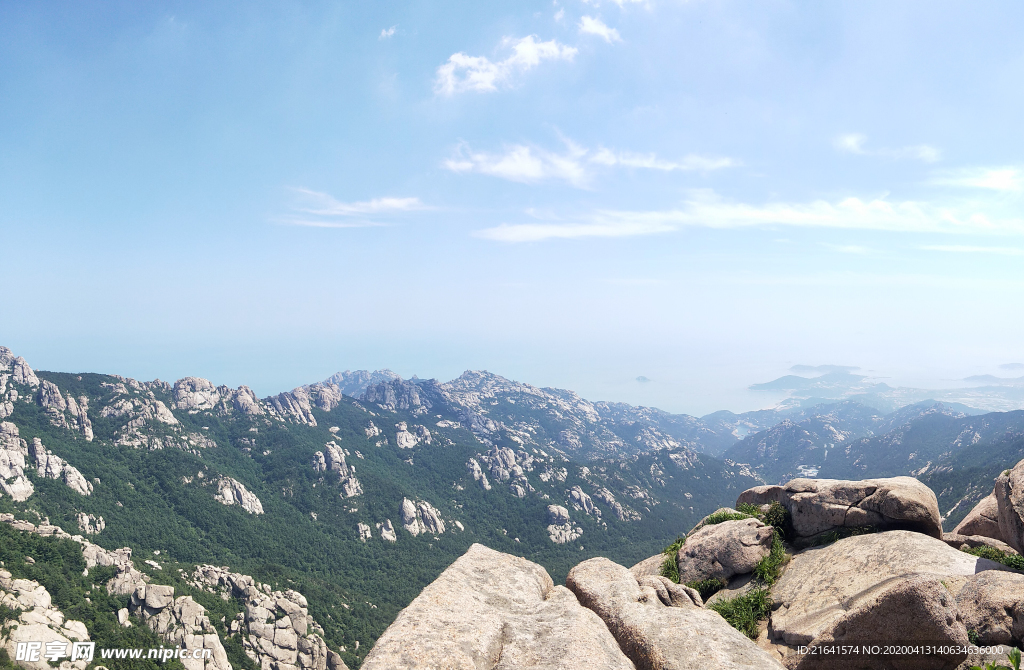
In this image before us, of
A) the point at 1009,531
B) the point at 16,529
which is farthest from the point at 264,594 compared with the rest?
Answer: the point at 1009,531

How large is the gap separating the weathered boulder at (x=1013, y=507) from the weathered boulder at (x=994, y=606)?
4.29m

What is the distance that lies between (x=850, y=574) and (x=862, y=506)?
6.41m

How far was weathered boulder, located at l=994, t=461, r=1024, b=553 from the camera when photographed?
→ 666 inches

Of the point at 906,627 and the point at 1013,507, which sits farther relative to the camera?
the point at 1013,507

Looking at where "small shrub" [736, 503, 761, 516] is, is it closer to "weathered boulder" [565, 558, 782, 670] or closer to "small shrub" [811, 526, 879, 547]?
"small shrub" [811, 526, 879, 547]

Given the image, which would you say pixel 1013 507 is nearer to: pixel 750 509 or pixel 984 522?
pixel 984 522

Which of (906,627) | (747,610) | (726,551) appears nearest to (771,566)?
(726,551)

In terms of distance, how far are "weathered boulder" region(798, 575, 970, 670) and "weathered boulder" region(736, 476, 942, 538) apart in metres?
9.96

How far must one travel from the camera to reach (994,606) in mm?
13016

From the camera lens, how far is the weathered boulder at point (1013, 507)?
16922 millimetres

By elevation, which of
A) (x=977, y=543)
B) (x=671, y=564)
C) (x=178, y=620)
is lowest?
(x=178, y=620)

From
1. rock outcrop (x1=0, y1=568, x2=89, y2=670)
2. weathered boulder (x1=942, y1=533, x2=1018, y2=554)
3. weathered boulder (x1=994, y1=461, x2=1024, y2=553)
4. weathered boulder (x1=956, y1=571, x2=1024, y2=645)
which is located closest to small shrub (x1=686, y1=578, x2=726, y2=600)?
weathered boulder (x1=956, y1=571, x2=1024, y2=645)

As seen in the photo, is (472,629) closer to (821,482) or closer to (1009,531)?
(1009,531)

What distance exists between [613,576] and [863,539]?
11866 millimetres
